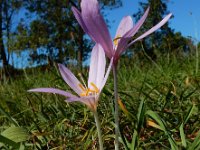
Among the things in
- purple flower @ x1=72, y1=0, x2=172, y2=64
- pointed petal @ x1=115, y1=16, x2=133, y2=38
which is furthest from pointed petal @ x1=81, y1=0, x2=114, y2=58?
pointed petal @ x1=115, y1=16, x2=133, y2=38

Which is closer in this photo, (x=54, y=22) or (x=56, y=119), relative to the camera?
(x=56, y=119)

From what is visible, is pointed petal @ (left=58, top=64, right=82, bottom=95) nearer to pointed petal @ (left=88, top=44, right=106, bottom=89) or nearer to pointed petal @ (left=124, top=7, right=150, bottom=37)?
pointed petal @ (left=88, top=44, right=106, bottom=89)

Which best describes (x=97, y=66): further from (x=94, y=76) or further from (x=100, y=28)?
(x=100, y=28)

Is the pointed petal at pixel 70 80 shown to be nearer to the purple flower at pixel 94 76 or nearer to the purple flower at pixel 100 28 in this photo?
the purple flower at pixel 94 76

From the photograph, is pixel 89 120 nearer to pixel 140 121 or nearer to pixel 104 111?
pixel 104 111

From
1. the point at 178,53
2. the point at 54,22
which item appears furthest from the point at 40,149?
the point at 54,22

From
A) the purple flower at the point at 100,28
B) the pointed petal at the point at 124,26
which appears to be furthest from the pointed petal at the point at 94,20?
the pointed petal at the point at 124,26
